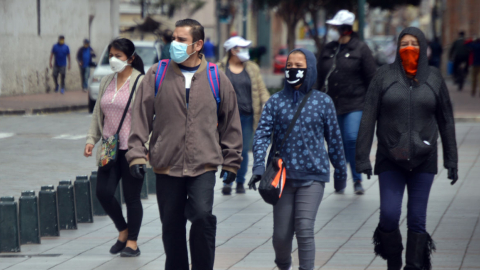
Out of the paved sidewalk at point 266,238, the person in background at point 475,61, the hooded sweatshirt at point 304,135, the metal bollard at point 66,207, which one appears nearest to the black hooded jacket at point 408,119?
the hooded sweatshirt at point 304,135

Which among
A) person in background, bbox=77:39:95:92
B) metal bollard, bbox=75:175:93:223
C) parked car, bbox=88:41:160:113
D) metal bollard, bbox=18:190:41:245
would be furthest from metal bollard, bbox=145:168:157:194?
person in background, bbox=77:39:95:92

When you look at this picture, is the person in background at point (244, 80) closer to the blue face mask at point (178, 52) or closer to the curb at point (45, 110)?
the blue face mask at point (178, 52)

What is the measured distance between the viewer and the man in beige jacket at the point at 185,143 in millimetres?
4793

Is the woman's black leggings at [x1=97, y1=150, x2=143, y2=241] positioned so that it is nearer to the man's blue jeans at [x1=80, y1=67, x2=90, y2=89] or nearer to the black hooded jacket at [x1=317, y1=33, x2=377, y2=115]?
the black hooded jacket at [x1=317, y1=33, x2=377, y2=115]

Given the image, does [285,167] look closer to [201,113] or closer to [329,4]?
[201,113]

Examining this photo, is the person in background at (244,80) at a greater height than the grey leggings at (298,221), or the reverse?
the person in background at (244,80)

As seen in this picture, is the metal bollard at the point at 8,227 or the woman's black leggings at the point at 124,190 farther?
the metal bollard at the point at 8,227

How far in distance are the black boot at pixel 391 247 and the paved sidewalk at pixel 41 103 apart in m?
15.9

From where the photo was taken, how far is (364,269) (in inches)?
226

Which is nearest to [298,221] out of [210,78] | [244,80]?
[210,78]

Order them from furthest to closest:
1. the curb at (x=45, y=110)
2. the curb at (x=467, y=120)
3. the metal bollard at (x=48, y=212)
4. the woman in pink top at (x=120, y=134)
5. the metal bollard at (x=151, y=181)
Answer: the curb at (x=45, y=110)
the curb at (x=467, y=120)
the metal bollard at (x=151, y=181)
the metal bollard at (x=48, y=212)
the woman in pink top at (x=120, y=134)

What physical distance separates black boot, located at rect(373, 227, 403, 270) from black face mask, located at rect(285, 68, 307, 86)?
1082mm

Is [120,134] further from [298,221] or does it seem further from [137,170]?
[298,221]

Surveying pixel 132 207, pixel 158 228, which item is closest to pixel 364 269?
pixel 132 207
